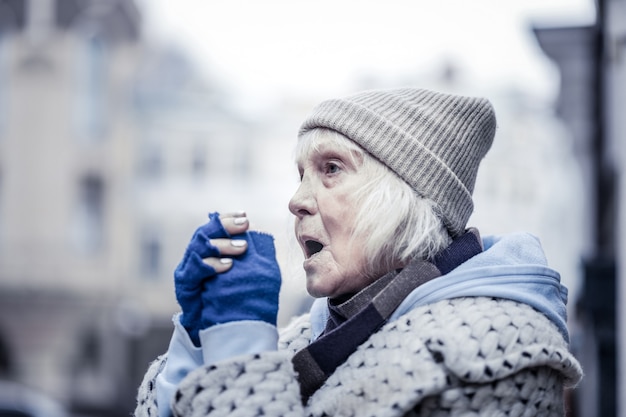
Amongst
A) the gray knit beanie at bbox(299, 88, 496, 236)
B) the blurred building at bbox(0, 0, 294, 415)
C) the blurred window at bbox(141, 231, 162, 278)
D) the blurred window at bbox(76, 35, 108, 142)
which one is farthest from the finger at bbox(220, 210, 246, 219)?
the blurred window at bbox(141, 231, 162, 278)

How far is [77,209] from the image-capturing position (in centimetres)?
2634

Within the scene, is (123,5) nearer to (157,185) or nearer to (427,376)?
(157,185)

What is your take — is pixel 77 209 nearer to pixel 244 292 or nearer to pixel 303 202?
pixel 303 202

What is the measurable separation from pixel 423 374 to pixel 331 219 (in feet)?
1.41

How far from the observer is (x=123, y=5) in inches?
1049

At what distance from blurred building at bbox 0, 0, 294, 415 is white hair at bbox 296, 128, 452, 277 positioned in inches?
926

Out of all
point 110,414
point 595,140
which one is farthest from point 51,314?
point 595,140

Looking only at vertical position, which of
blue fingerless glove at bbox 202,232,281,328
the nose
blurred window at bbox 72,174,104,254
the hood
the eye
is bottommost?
blurred window at bbox 72,174,104,254

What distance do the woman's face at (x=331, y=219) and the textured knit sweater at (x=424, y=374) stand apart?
0.18 m

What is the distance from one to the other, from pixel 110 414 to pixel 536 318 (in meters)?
24.6

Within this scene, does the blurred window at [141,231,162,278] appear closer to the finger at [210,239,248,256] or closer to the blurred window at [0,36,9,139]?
the blurred window at [0,36,9,139]

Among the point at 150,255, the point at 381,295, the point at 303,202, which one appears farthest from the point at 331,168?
the point at 150,255

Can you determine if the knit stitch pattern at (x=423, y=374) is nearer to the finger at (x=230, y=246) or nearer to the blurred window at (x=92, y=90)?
the finger at (x=230, y=246)

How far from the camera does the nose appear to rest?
6.53ft
